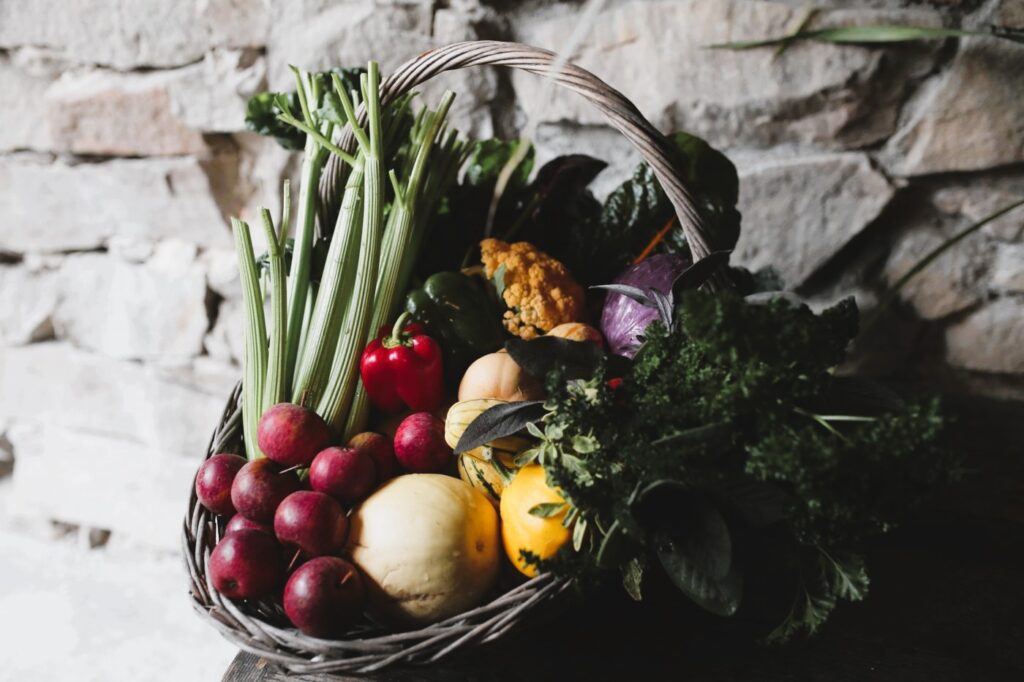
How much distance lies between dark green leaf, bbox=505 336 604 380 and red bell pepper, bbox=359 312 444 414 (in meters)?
0.13

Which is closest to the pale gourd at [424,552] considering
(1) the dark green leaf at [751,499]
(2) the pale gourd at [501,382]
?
(2) the pale gourd at [501,382]

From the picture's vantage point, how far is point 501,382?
770 millimetres

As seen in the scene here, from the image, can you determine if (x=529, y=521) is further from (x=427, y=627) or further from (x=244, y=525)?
(x=244, y=525)

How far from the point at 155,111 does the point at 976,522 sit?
1.33 meters

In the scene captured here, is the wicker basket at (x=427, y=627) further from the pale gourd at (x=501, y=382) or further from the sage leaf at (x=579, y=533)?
the pale gourd at (x=501, y=382)

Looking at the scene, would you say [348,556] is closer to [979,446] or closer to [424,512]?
[424,512]

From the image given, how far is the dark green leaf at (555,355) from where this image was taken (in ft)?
2.27

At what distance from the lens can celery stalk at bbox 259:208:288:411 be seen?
822mm

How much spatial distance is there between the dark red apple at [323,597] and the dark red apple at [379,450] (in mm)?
132

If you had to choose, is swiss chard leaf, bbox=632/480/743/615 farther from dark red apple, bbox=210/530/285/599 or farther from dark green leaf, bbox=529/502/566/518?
dark red apple, bbox=210/530/285/599

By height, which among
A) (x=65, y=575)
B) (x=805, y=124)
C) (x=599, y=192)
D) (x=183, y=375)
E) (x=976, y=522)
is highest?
(x=805, y=124)

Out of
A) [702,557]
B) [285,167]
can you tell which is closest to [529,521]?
[702,557]

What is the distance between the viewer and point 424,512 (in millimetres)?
675

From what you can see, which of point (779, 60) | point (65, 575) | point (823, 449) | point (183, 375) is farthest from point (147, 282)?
point (823, 449)
